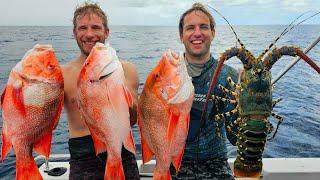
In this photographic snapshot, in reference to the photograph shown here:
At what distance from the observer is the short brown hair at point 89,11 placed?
4488 millimetres

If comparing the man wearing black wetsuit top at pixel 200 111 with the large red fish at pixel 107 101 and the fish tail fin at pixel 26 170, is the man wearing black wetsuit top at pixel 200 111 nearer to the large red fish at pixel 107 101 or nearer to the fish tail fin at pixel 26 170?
the large red fish at pixel 107 101

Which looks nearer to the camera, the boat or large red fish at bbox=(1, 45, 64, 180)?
large red fish at bbox=(1, 45, 64, 180)

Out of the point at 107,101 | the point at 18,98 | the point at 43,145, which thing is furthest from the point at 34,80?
the point at 107,101

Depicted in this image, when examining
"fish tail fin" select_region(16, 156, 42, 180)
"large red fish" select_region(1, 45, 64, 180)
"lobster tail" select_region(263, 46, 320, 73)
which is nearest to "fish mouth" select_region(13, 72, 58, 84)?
"large red fish" select_region(1, 45, 64, 180)

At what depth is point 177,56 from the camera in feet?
10.6

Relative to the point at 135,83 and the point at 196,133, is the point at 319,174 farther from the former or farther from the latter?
the point at 135,83

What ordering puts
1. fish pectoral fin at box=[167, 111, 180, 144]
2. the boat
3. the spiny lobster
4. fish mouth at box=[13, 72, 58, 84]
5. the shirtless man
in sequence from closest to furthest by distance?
1. fish pectoral fin at box=[167, 111, 180, 144]
2. fish mouth at box=[13, 72, 58, 84]
3. the spiny lobster
4. the shirtless man
5. the boat

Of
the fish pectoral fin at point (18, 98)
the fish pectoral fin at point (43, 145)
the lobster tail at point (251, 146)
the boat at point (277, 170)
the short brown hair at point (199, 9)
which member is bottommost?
the boat at point (277, 170)

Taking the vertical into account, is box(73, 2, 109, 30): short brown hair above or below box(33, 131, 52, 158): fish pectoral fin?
above

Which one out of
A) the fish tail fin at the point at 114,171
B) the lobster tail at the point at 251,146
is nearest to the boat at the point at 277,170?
the lobster tail at the point at 251,146

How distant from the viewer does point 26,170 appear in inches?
130

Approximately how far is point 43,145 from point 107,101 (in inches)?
29.6

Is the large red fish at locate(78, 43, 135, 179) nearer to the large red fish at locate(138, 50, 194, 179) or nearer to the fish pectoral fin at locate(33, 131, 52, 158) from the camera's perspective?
the large red fish at locate(138, 50, 194, 179)

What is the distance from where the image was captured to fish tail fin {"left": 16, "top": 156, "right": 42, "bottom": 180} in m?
3.30
